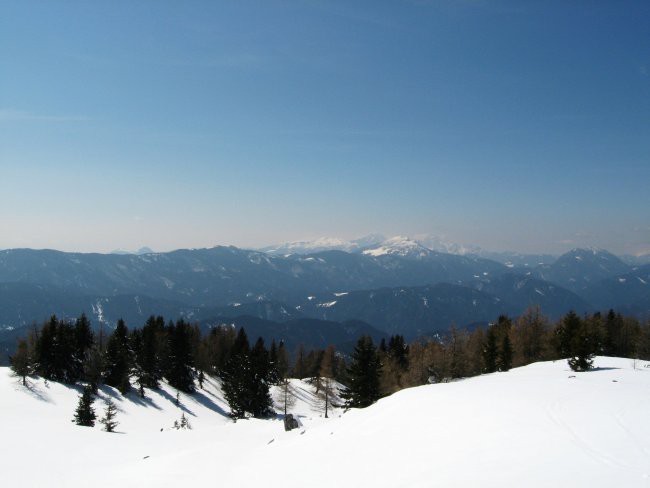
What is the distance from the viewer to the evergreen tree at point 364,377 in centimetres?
5784

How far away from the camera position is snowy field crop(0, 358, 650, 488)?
14.7 metres

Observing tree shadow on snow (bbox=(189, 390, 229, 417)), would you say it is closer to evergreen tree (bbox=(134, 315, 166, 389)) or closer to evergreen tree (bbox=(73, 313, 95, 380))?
evergreen tree (bbox=(134, 315, 166, 389))

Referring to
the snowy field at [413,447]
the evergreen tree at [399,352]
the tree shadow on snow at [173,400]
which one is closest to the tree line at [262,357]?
the evergreen tree at [399,352]

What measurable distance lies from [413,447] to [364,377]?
1574 inches

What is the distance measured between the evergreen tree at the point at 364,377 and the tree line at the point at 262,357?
5.6 inches

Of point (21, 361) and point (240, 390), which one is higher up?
point (21, 361)

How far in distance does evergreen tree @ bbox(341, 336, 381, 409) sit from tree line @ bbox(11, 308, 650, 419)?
0.46 feet

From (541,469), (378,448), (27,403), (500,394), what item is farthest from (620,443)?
(27,403)

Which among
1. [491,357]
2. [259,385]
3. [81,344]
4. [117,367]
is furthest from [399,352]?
[81,344]

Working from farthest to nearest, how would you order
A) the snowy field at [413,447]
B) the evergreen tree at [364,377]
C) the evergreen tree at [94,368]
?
the evergreen tree at [94,368]
the evergreen tree at [364,377]
the snowy field at [413,447]

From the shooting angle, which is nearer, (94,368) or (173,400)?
→ (94,368)

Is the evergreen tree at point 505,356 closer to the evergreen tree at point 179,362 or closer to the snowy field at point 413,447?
the snowy field at point 413,447

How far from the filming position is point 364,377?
58.1 metres

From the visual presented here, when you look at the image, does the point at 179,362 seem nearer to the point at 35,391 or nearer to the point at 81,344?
the point at 81,344
